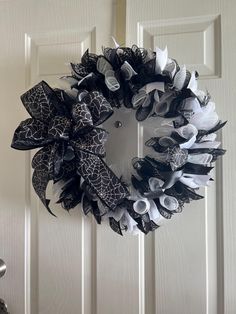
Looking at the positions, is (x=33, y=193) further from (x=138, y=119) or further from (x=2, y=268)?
(x=138, y=119)

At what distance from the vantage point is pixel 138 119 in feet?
3.03

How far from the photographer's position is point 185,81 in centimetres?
88

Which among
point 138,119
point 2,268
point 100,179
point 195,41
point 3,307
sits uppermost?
point 195,41

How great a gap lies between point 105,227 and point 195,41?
553 millimetres

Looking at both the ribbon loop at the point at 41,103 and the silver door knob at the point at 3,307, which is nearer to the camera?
the ribbon loop at the point at 41,103

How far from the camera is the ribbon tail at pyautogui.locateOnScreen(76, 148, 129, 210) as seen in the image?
33.1 inches

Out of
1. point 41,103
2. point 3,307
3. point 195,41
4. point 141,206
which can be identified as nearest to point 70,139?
point 41,103

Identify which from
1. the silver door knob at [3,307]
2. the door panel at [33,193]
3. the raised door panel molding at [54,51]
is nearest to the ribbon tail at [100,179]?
the door panel at [33,193]

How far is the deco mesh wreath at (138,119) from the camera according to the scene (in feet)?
2.78

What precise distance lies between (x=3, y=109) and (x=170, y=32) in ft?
1.73

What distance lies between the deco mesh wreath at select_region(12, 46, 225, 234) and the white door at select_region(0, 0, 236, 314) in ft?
0.30

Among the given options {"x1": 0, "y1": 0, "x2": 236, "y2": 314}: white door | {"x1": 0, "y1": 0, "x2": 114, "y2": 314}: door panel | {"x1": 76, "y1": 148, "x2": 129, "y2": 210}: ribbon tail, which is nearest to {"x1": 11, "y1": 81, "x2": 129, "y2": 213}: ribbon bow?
{"x1": 76, "y1": 148, "x2": 129, "y2": 210}: ribbon tail

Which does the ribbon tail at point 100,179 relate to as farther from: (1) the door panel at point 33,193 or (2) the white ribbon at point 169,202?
(1) the door panel at point 33,193

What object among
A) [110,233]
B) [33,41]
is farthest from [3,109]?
[110,233]
